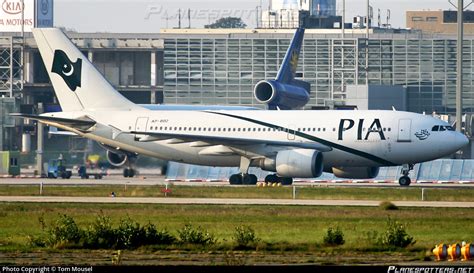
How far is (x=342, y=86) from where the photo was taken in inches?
5615

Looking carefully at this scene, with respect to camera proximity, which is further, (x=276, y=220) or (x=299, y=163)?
(x=299, y=163)

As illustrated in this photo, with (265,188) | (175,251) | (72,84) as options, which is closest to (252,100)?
(72,84)

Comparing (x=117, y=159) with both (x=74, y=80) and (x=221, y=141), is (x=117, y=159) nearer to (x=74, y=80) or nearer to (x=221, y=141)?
(x=74, y=80)

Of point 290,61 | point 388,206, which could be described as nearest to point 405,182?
point 388,206

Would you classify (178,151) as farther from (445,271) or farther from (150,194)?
(445,271)

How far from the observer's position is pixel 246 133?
7662cm

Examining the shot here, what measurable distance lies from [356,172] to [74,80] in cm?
1735

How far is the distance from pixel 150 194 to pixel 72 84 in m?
17.8

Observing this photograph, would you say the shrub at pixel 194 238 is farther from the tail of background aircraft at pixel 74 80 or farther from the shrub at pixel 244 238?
the tail of background aircraft at pixel 74 80

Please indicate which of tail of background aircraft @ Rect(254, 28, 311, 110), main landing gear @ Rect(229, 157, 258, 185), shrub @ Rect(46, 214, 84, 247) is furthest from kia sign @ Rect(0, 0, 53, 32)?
shrub @ Rect(46, 214, 84, 247)

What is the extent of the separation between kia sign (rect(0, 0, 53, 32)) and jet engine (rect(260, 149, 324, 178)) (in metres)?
89.9

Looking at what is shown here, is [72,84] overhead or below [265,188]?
overhead

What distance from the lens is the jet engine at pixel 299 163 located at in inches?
2862

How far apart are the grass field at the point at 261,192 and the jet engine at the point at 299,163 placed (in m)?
2.77
